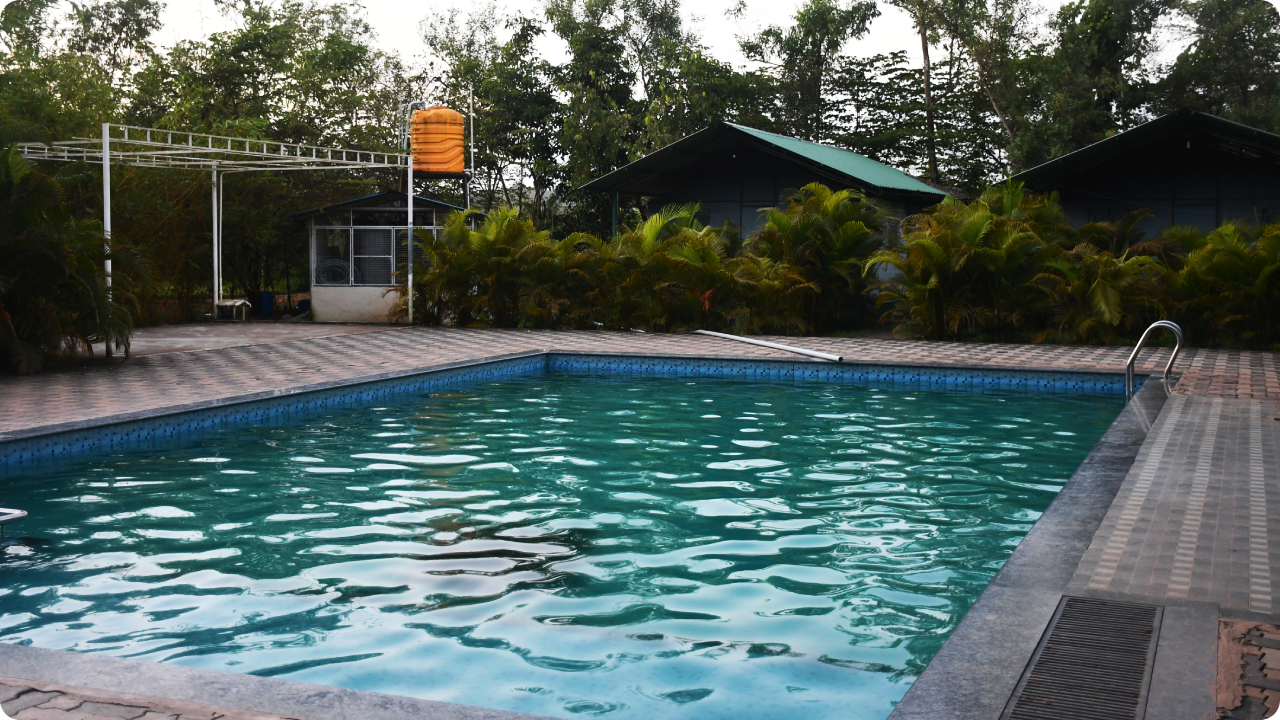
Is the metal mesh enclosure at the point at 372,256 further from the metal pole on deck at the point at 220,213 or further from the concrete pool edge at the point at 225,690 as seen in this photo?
the concrete pool edge at the point at 225,690

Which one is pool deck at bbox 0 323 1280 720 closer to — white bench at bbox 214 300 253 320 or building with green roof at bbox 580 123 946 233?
white bench at bbox 214 300 253 320

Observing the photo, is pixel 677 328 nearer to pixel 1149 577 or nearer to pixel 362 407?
pixel 362 407

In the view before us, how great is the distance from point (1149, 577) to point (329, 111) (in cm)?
2469

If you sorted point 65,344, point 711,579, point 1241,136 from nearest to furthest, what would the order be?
point 711,579
point 65,344
point 1241,136

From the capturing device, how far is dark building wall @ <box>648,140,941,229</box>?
20547 mm

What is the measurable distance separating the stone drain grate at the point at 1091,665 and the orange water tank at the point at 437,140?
16.3 metres

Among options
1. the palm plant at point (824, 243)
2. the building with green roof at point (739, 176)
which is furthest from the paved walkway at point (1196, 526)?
the building with green roof at point (739, 176)

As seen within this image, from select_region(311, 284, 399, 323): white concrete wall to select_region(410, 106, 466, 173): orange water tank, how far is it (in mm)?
2325

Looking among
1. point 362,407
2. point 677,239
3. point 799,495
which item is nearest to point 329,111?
point 677,239

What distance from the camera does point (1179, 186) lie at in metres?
18.4

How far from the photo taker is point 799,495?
608 cm

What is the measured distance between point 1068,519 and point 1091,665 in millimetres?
1783

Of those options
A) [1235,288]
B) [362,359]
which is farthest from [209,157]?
[1235,288]

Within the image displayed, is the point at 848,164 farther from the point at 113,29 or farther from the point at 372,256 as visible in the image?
the point at 113,29
